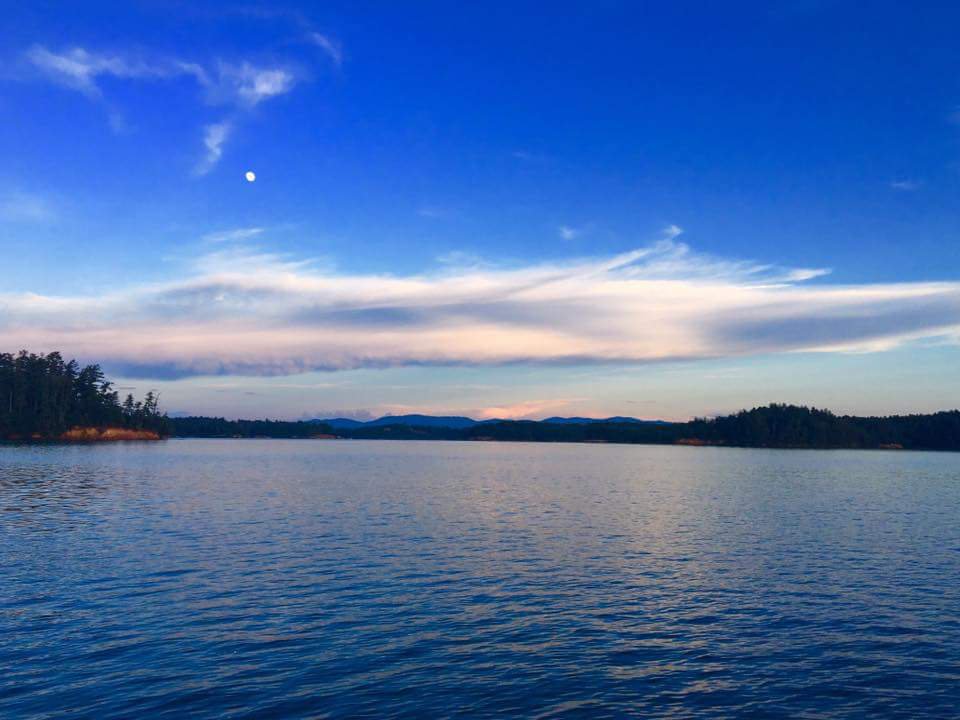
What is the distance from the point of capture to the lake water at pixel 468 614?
73.5 ft

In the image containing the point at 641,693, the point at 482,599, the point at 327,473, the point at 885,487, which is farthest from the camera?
the point at 327,473

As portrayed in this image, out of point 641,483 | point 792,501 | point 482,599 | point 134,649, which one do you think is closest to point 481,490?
point 641,483

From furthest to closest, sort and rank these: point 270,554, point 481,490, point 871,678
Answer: point 481,490 < point 270,554 < point 871,678

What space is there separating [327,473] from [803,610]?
105 m

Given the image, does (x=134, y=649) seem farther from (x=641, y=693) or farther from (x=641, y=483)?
(x=641, y=483)

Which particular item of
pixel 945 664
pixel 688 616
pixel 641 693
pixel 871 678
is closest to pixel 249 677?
pixel 641 693

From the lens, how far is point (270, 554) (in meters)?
44.7

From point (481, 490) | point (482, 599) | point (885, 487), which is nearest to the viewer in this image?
point (482, 599)

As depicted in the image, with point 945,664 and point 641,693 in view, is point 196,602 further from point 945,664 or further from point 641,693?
point 945,664

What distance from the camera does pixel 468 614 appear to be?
1248 inches

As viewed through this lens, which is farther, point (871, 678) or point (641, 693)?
point (871, 678)

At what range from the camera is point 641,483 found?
114 meters

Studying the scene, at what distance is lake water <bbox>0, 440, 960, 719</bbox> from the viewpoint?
22.4 metres

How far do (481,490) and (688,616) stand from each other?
212 feet
